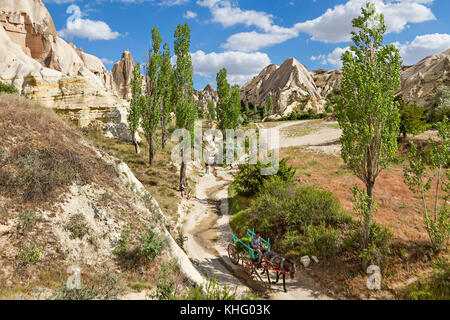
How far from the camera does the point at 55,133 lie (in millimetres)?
11859

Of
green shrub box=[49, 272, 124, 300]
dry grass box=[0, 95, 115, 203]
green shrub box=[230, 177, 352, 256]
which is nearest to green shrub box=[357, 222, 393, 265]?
green shrub box=[230, 177, 352, 256]

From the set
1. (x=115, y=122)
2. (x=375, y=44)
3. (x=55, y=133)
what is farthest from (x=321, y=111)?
(x=55, y=133)

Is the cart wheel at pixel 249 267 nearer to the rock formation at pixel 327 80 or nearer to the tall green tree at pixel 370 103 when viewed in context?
the tall green tree at pixel 370 103

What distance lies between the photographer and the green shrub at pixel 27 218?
309 inches

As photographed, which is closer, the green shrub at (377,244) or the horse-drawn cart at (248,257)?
the green shrub at (377,244)

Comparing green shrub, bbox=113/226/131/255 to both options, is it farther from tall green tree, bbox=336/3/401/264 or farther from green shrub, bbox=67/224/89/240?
tall green tree, bbox=336/3/401/264

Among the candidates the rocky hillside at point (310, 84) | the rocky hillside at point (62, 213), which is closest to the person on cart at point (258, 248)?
the rocky hillside at point (62, 213)

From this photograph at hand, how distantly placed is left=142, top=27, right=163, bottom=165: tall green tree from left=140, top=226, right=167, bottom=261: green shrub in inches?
668

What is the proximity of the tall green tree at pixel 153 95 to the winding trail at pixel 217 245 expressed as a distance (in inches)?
280

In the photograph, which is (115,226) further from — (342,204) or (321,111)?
(321,111)
